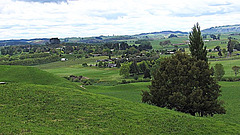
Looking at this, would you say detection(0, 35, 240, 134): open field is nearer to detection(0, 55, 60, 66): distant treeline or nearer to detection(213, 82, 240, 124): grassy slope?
detection(213, 82, 240, 124): grassy slope

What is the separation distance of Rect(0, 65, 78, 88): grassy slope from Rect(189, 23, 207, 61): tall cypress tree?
23.7m

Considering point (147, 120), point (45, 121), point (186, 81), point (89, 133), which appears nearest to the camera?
point (89, 133)

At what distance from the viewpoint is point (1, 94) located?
26828 millimetres

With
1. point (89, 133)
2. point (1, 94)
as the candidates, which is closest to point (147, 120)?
point (89, 133)

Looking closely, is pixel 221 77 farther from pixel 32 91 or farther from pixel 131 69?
pixel 32 91

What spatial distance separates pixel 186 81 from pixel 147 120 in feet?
33.5

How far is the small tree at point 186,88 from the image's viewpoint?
94.9 feet

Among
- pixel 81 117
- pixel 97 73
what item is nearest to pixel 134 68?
pixel 97 73

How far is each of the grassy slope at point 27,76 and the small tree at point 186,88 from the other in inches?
836

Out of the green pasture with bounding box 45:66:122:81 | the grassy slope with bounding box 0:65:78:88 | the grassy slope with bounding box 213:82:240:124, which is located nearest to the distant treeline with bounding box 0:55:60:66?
the green pasture with bounding box 45:66:122:81

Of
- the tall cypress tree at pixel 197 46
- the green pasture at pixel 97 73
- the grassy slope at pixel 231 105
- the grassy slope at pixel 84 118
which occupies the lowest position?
the green pasture at pixel 97 73

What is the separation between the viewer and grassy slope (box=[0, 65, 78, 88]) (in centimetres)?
4372

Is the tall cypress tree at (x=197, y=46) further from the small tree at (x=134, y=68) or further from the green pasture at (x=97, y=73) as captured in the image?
the small tree at (x=134, y=68)

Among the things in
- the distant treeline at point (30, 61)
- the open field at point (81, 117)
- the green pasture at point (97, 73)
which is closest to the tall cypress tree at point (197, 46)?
the open field at point (81, 117)
